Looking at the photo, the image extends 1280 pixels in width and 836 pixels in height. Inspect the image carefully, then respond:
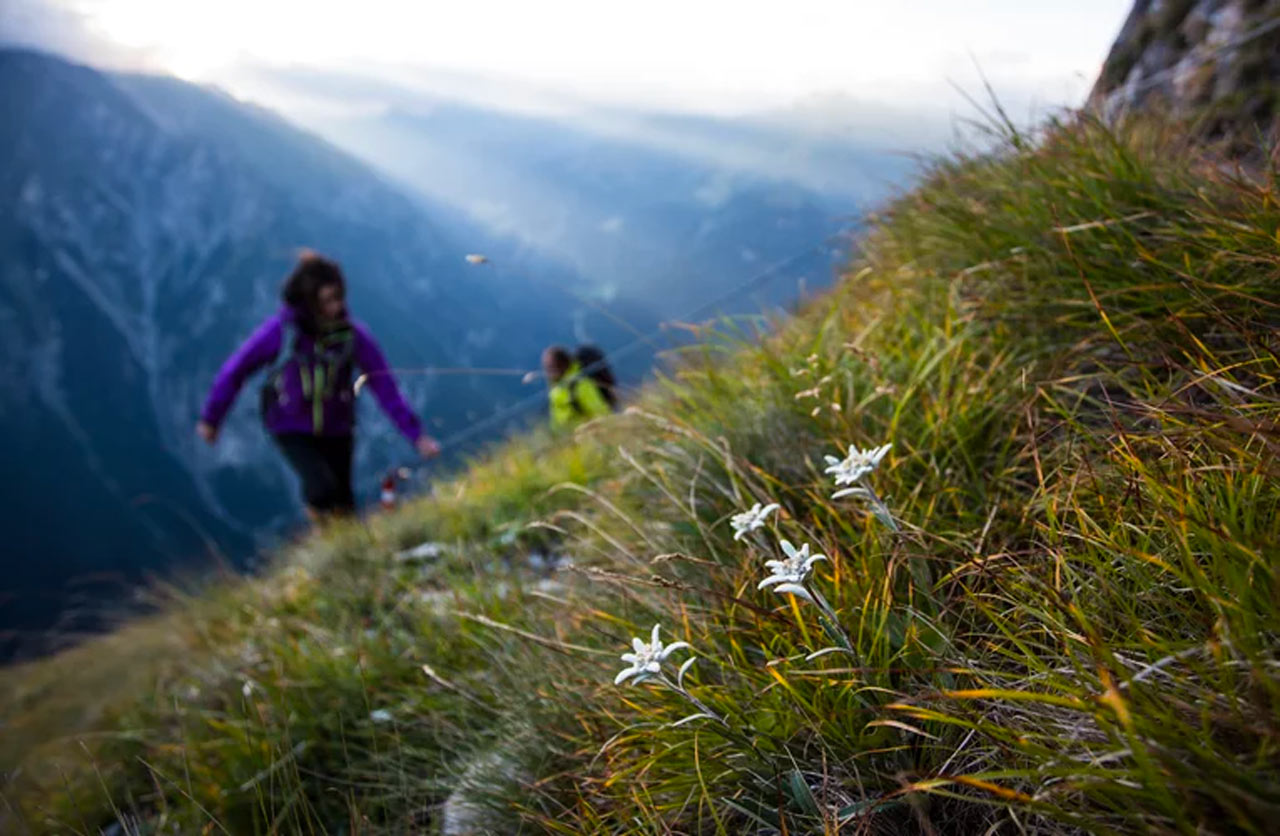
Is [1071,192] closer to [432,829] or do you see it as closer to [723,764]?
[723,764]

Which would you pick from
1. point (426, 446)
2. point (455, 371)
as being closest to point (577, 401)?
point (426, 446)

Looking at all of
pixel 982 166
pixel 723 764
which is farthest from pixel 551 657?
pixel 982 166

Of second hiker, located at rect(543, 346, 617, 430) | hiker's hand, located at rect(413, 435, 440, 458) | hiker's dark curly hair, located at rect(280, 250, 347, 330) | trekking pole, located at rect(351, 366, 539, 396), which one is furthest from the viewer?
second hiker, located at rect(543, 346, 617, 430)

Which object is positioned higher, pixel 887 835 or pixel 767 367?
pixel 767 367

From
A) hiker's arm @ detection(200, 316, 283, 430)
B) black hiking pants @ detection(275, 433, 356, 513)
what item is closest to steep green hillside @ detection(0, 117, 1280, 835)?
black hiking pants @ detection(275, 433, 356, 513)

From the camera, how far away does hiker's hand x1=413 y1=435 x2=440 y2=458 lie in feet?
18.4

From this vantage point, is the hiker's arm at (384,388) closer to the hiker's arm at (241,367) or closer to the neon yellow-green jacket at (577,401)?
the hiker's arm at (241,367)

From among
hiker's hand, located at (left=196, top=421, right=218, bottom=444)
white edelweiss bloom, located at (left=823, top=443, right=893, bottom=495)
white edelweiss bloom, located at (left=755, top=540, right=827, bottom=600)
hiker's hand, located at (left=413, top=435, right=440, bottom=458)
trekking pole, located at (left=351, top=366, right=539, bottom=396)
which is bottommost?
hiker's hand, located at (left=413, top=435, right=440, bottom=458)

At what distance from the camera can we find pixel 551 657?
2104mm

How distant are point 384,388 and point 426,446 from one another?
1.04 meters

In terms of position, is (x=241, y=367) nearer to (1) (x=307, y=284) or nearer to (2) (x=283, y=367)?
(2) (x=283, y=367)

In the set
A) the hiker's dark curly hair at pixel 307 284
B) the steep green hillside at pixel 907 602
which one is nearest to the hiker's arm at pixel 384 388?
the hiker's dark curly hair at pixel 307 284

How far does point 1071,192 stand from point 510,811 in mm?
2722

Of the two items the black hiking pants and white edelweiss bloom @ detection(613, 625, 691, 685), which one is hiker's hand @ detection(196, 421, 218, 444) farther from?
white edelweiss bloom @ detection(613, 625, 691, 685)
